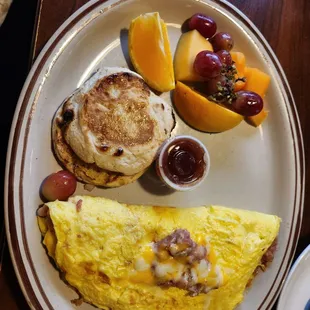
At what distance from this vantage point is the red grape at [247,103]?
2.58 metres

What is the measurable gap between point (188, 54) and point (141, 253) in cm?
114

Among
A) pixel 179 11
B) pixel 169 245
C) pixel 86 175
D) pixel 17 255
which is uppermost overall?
pixel 179 11

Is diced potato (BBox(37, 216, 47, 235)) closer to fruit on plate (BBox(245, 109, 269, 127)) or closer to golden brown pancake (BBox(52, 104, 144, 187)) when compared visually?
golden brown pancake (BBox(52, 104, 144, 187))

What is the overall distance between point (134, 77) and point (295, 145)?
3.79ft

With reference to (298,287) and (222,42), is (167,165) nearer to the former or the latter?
(222,42)

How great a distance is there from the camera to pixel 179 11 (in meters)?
2.72

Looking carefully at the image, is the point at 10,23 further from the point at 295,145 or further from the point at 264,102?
the point at 295,145

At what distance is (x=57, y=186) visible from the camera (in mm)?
2264

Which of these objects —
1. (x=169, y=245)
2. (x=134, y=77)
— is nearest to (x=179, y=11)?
(x=134, y=77)

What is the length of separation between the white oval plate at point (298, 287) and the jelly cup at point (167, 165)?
809 mm

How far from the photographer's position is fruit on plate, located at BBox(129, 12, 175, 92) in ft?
8.15

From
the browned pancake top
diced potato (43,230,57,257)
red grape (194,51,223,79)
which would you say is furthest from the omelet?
red grape (194,51,223,79)

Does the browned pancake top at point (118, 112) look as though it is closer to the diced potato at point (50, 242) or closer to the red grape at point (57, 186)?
the red grape at point (57, 186)

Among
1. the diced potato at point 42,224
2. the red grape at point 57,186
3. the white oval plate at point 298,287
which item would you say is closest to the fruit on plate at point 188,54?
the red grape at point 57,186
